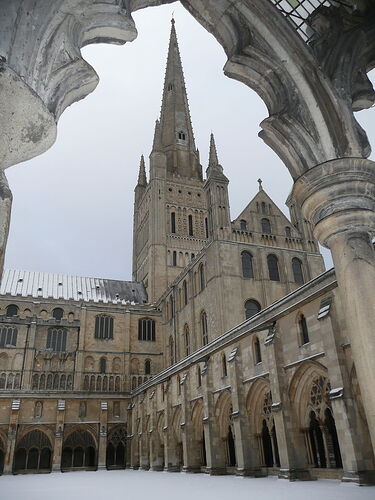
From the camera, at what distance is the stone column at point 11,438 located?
32219mm

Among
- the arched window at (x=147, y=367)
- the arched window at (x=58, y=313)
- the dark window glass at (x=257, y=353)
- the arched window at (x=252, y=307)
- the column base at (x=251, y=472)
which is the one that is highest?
the arched window at (x=58, y=313)

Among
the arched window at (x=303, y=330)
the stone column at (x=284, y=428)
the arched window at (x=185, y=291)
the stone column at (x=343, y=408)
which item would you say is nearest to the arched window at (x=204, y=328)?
the arched window at (x=185, y=291)

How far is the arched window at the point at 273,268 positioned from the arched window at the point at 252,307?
256 cm

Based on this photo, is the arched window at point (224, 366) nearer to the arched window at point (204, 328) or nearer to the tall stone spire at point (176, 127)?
the arched window at point (204, 328)

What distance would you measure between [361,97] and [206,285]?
27692 mm

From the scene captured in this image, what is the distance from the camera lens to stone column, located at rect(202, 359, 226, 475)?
20484mm

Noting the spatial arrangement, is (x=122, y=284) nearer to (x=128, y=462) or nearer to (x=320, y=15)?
(x=128, y=462)

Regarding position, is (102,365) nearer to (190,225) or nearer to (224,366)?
(190,225)

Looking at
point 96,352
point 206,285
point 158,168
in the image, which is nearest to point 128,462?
point 96,352

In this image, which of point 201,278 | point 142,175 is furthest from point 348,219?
point 142,175

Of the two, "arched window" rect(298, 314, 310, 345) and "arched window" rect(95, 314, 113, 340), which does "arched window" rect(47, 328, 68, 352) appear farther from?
"arched window" rect(298, 314, 310, 345)

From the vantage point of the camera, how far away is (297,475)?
15.0 metres

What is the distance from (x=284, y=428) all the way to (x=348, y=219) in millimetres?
12675

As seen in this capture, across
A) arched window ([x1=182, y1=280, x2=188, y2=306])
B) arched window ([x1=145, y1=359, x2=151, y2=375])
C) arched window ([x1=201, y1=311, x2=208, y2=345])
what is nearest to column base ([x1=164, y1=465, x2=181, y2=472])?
arched window ([x1=201, y1=311, x2=208, y2=345])
